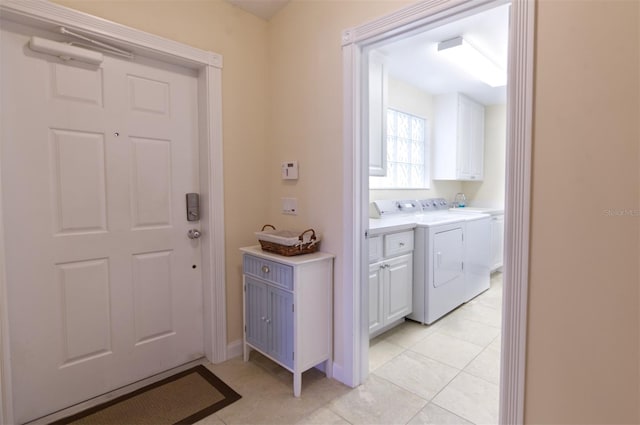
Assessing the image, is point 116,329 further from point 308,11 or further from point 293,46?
point 308,11

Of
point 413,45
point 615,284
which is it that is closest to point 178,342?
point 615,284

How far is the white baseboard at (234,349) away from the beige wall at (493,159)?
388 centimetres

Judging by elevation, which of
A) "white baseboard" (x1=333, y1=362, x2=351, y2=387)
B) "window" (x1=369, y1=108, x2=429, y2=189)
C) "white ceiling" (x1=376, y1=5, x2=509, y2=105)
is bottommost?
"white baseboard" (x1=333, y1=362, x2=351, y2=387)

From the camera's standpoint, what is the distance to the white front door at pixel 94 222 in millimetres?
1593

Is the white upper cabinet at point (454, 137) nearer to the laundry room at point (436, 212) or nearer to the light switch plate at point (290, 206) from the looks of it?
the laundry room at point (436, 212)

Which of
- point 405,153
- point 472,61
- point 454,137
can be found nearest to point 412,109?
point 405,153

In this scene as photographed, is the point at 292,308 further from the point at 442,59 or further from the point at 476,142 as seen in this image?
the point at 476,142

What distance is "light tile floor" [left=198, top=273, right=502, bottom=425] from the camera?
1.69 metres

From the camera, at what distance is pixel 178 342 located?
2160 millimetres

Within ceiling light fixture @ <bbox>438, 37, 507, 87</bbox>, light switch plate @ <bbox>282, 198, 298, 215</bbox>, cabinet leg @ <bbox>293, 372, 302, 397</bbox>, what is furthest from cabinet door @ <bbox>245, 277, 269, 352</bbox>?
ceiling light fixture @ <bbox>438, 37, 507, 87</bbox>

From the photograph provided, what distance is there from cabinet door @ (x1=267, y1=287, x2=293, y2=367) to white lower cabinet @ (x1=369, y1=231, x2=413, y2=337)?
732 mm

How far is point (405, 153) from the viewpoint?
3.85 metres

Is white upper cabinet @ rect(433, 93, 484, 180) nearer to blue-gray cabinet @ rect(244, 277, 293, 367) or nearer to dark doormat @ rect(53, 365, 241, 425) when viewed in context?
blue-gray cabinet @ rect(244, 277, 293, 367)

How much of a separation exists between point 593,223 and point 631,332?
0.39 metres
